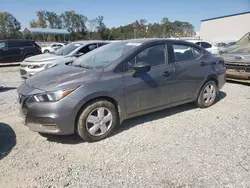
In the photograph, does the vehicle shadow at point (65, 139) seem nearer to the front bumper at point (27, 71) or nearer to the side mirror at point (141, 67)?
the side mirror at point (141, 67)

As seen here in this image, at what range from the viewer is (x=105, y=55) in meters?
4.13

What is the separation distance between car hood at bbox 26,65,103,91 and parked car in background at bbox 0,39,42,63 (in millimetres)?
11114

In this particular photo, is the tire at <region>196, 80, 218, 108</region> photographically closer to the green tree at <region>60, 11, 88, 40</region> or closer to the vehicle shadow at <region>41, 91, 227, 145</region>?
the vehicle shadow at <region>41, 91, 227, 145</region>

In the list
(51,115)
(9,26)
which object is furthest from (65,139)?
(9,26)

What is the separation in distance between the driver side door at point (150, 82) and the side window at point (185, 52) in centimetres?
29

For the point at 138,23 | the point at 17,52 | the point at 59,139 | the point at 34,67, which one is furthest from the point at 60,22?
the point at 59,139

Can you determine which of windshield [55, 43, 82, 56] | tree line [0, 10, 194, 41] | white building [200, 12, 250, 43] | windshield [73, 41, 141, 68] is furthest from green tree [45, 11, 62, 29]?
windshield [73, 41, 141, 68]

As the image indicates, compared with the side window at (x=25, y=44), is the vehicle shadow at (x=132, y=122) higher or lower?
lower

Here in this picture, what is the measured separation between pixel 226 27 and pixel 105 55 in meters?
35.7

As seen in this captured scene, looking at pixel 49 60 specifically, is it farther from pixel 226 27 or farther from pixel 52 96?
pixel 226 27

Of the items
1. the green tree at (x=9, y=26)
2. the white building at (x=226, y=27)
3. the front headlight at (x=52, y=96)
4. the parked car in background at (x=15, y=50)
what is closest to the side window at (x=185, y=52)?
the front headlight at (x=52, y=96)

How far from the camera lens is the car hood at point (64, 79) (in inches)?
126

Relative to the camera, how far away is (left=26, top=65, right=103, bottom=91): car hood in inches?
126

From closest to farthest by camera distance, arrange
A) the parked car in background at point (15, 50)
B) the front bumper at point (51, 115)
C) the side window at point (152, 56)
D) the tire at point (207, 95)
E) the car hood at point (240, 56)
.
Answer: the front bumper at point (51, 115) → the side window at point (152, 56) → the tire at point (207, 95) → the car hood at point (240, 56) → the parked car in background at point (15, 50)
